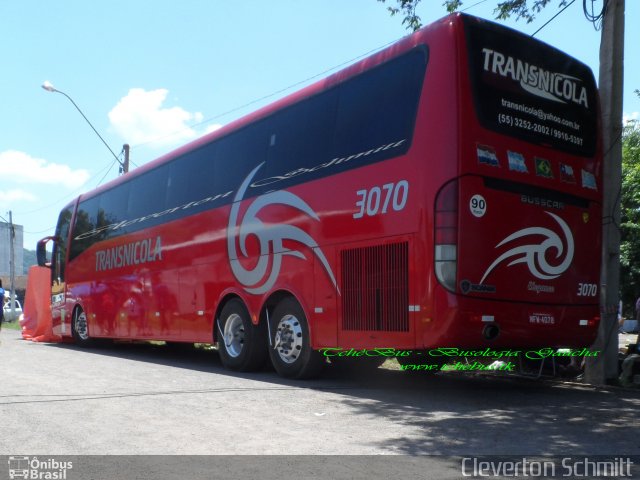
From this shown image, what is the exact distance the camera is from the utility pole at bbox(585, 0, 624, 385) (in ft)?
29.7

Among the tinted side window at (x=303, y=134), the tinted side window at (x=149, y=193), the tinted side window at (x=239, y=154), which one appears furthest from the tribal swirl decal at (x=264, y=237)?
the tinted side window at (x=149, y=193)

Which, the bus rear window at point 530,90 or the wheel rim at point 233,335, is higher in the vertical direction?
the bus rear window at point 530,90

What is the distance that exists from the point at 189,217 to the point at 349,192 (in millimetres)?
4395

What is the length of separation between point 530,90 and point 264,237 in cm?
407

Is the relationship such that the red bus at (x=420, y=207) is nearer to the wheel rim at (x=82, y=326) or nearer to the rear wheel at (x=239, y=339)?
the rear wheel at (x=239, y=339)

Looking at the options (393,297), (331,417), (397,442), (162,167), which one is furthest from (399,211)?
(162,167)

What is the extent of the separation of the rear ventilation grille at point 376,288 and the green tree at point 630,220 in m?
18.3

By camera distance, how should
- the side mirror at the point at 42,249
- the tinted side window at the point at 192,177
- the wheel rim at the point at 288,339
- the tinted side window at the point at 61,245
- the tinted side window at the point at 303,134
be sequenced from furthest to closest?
the side mirror at the point at 42,249 < the tinted side window at the point at 61,245 < the tinted side window at the point at 192,177 < the wheel rim at the point at 288,339 < the tinted side window at the point at 303,134

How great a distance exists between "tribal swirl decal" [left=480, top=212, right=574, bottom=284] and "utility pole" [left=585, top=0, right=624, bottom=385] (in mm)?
1494

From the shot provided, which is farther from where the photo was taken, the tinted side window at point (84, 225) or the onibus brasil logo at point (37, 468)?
the tinted side window at point (84, 225)

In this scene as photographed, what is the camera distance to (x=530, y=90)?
786 centimetres

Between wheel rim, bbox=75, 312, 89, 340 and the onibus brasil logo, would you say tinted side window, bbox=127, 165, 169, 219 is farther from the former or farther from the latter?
the onibus brasil logo

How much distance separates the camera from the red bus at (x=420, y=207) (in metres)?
7.10

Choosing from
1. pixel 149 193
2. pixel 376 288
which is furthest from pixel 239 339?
pixel 149 193
